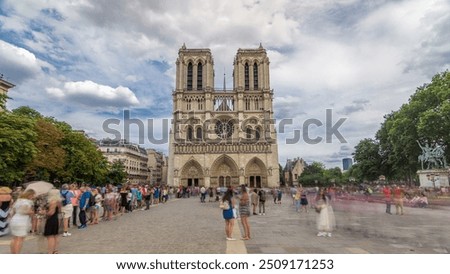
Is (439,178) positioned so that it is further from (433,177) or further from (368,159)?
(368,159)

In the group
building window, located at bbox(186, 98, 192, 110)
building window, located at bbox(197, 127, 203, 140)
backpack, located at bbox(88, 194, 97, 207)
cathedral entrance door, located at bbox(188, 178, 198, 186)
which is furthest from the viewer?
building window, located at bbox(186, 98, 192, 110)

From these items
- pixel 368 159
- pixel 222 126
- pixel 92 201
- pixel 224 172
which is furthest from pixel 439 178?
pixel 222 126

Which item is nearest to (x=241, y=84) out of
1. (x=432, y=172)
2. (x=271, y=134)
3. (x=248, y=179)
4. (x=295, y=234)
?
(x=271, y=134)

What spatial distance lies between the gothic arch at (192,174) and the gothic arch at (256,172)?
736cm

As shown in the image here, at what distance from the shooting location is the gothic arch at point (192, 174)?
51.1 m

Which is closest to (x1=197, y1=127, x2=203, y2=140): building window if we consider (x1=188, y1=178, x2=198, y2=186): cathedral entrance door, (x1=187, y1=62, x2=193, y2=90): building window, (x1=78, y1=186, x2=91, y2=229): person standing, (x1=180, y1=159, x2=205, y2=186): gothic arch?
(x1=180, y1=159, x2=205, y2=186): gothic arch

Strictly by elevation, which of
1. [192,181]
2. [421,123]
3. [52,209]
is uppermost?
[421,123]

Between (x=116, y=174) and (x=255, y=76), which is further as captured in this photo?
(x=255, y=76)

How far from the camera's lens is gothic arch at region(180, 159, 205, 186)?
51.1 meters

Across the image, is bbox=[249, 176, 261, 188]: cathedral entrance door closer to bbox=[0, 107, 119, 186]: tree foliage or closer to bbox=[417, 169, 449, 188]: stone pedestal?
bbox=[0, 107, 119, 186]: tree foliage

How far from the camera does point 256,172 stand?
51.9 m

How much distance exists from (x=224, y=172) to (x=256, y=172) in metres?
5.16

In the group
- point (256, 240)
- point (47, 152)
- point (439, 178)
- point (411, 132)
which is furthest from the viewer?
point (411, 132)
